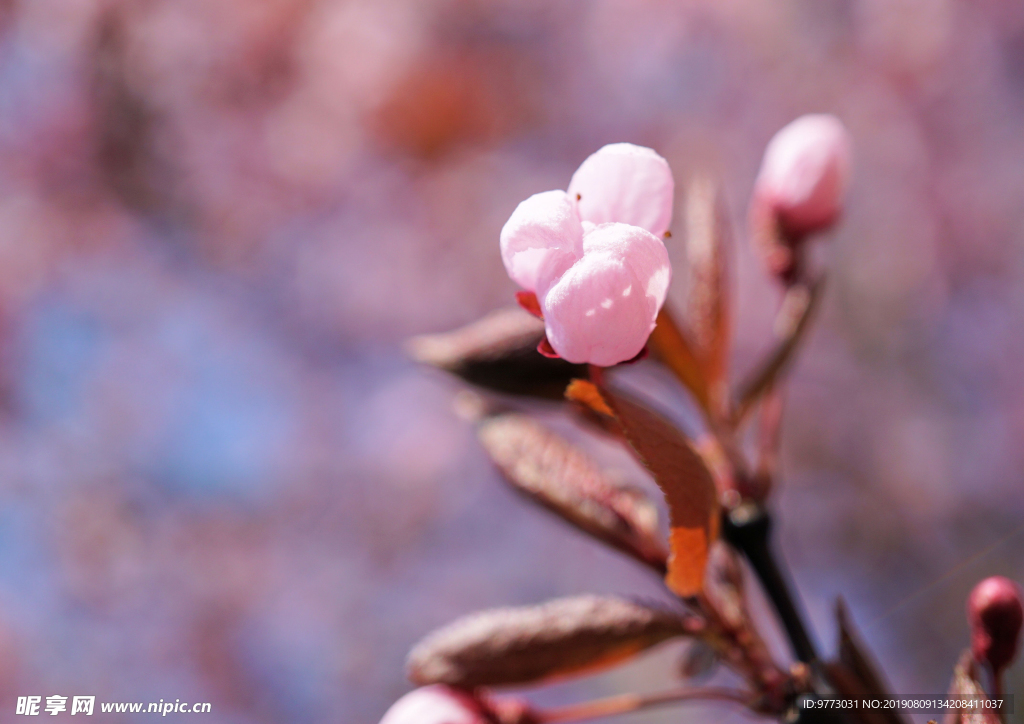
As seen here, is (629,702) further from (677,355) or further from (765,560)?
(677,355)

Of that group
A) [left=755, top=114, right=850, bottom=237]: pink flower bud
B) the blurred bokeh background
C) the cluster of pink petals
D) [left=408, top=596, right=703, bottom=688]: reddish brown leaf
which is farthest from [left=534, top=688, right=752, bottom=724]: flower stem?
the blurred bokeh background

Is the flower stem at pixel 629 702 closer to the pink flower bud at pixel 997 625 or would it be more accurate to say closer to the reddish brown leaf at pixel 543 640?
the reddish brown leaf at pixel 543 640

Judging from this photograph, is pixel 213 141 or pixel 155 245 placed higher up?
pixel 213 141

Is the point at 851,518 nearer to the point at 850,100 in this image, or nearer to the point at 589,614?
the point at 850,100

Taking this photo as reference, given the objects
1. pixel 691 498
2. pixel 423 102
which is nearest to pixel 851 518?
pixel 423 102

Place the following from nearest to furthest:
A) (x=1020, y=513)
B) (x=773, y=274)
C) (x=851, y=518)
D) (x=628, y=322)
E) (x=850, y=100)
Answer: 1. (x=628, y=322)
2. (x=773, y=274)
3. (x=1020, y=513)
4. (x=851, y=518)
5. (x=850, y=100)

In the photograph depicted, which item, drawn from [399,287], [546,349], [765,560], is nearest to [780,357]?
[765,560]
